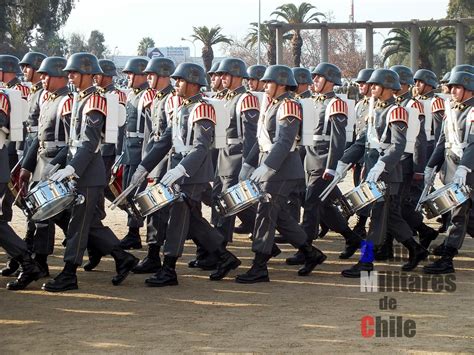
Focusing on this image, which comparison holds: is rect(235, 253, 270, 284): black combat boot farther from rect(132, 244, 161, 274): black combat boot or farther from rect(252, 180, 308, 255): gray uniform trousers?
rect(132, 244, 161, 274): black combat boot

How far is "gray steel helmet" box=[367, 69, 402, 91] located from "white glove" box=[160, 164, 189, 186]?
8.03 ft

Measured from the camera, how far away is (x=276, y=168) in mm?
9898

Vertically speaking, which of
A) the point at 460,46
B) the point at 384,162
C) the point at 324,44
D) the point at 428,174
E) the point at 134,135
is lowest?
the point at 428,174

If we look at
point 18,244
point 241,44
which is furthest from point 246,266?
point 241,44

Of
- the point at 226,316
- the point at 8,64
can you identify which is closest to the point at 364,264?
the point at 226,316

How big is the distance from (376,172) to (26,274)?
3.36m

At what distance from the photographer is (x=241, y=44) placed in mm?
72750

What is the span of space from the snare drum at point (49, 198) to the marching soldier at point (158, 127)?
1194 millimetres

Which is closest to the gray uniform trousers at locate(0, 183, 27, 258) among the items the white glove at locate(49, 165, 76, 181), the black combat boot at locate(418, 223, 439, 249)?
the white glove at locate(49, 165, 76, 181)

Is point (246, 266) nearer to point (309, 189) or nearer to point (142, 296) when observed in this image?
point (309, 189)

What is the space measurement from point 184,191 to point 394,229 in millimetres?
2277

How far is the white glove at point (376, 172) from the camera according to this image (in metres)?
10.4

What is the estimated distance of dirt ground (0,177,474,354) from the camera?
7.66m

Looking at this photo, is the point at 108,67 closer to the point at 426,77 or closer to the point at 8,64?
the point at 8,64
